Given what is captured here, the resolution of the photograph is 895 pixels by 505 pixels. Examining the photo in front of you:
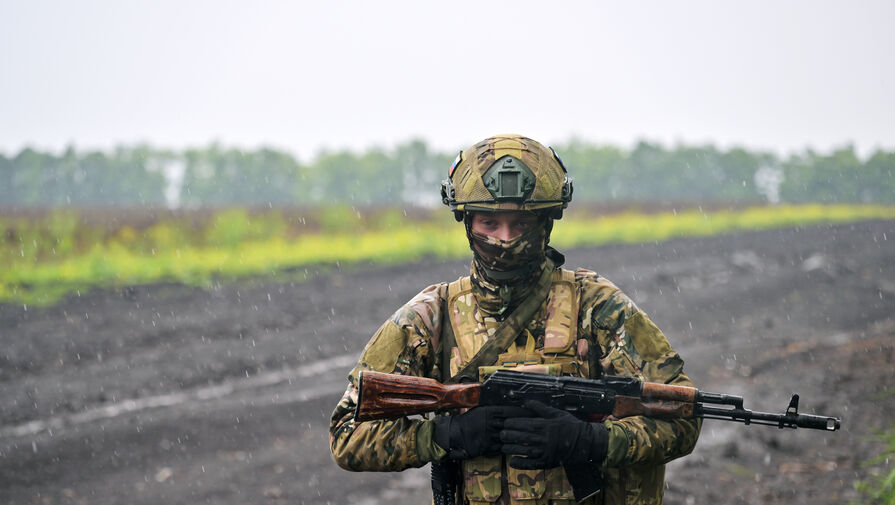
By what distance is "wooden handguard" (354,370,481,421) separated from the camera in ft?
9.51

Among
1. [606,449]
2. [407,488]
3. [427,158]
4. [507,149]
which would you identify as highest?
[427,158]

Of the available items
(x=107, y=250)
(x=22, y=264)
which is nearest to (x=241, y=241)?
(x=107, y=250)

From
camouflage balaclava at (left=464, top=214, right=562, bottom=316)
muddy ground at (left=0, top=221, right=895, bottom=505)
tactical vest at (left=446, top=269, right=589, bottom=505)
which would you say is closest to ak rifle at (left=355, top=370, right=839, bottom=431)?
tactical vest at (left=446, top=269, right=589, bottom=505)

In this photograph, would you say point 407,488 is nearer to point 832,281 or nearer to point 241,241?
point 832,281

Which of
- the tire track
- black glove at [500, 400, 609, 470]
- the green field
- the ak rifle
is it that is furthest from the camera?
the green field

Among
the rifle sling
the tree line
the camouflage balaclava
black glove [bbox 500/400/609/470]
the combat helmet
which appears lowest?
black glove [bbox 500/400/609/470]

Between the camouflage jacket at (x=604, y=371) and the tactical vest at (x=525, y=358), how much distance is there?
1.6 inches

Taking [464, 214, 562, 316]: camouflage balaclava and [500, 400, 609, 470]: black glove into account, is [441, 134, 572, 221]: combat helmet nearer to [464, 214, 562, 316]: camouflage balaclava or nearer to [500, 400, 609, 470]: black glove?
[464, 214, 562, 316]: camouflage balaclava

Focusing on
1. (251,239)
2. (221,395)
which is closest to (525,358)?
(221,395)

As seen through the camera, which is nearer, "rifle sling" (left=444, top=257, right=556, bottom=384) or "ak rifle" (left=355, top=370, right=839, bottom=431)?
"ak rifle" (left=355, top=370, right=839, bottom=431)

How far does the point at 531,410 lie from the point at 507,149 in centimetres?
99

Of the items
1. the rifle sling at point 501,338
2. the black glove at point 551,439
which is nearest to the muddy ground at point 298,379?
the rifle sling at point 501,338

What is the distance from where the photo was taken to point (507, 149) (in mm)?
3189

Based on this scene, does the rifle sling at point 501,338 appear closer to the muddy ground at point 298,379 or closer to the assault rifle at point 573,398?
the assault rifle at point 573,398
